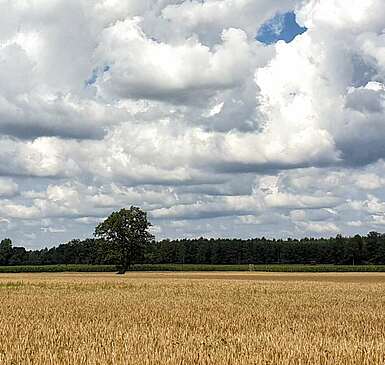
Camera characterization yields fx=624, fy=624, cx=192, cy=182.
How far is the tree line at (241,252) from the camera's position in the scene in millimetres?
156500

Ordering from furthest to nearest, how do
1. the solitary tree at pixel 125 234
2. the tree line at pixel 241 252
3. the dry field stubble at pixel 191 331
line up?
the tree line at pixel 241 252, the solitary tree at pixel 125 234, the dry field stubble at pixel 191 331

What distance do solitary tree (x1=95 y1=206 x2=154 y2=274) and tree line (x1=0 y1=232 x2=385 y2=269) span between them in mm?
54316

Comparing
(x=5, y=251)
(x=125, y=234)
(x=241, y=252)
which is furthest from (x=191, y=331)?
(x=5, y=251)

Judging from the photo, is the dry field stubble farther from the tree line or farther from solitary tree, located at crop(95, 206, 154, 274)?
the tree line

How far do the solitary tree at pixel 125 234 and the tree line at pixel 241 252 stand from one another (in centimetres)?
5432

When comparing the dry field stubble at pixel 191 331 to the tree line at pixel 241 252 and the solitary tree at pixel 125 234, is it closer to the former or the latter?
the solitary tree at pixel 125 234

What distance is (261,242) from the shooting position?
181m

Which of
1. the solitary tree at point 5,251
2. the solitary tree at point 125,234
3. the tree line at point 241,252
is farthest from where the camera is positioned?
the solitary tree at point 5,251

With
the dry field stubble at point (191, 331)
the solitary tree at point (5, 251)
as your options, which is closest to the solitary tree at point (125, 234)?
the dry field stubble at point (191, 331)

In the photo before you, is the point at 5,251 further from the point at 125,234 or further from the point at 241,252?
the point at 125,234

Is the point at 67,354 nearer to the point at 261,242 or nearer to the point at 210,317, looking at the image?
the point at 210,317

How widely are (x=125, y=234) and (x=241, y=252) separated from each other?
7791 centimetres

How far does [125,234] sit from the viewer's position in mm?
99688

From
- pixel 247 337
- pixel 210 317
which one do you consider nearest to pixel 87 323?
pixel 210 317
